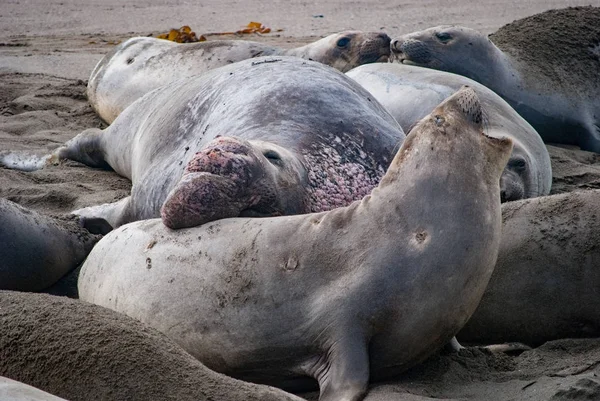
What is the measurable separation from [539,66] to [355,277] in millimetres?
4355

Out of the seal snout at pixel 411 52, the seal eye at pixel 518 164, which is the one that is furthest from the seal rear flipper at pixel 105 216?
the seal snout at pixel 411 52

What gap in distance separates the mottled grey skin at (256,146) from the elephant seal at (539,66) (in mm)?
2145

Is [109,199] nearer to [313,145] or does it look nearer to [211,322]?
[313,145]

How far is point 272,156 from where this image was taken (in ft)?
12.3

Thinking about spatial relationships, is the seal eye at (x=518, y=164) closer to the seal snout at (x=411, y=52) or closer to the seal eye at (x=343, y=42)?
the seal snout at (x=411, y=52)

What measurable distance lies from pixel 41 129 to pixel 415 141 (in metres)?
4.23

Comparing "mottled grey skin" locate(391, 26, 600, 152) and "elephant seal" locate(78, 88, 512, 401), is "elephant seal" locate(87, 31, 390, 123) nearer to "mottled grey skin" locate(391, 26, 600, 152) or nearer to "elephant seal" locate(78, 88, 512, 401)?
"mottled grey skin" locate(391, 26, 600, 152)

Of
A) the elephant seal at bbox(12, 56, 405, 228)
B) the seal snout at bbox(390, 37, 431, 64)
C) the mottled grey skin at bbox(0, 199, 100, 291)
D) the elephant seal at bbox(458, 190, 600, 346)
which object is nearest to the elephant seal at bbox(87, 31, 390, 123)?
the seal snout at bbox(390, 37, 431, 64)

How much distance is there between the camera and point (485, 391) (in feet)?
9.86

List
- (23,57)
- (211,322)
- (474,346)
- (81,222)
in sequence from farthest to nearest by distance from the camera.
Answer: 1. (23,57)
2. (81,222)
3. (474,346)
4. (211,322)

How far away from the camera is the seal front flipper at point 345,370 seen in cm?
291

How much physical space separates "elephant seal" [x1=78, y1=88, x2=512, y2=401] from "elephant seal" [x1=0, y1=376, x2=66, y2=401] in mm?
933

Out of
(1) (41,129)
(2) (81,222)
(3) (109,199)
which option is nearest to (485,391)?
(2) (81,222)

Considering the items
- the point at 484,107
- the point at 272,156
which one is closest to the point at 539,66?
the point at 484,107
